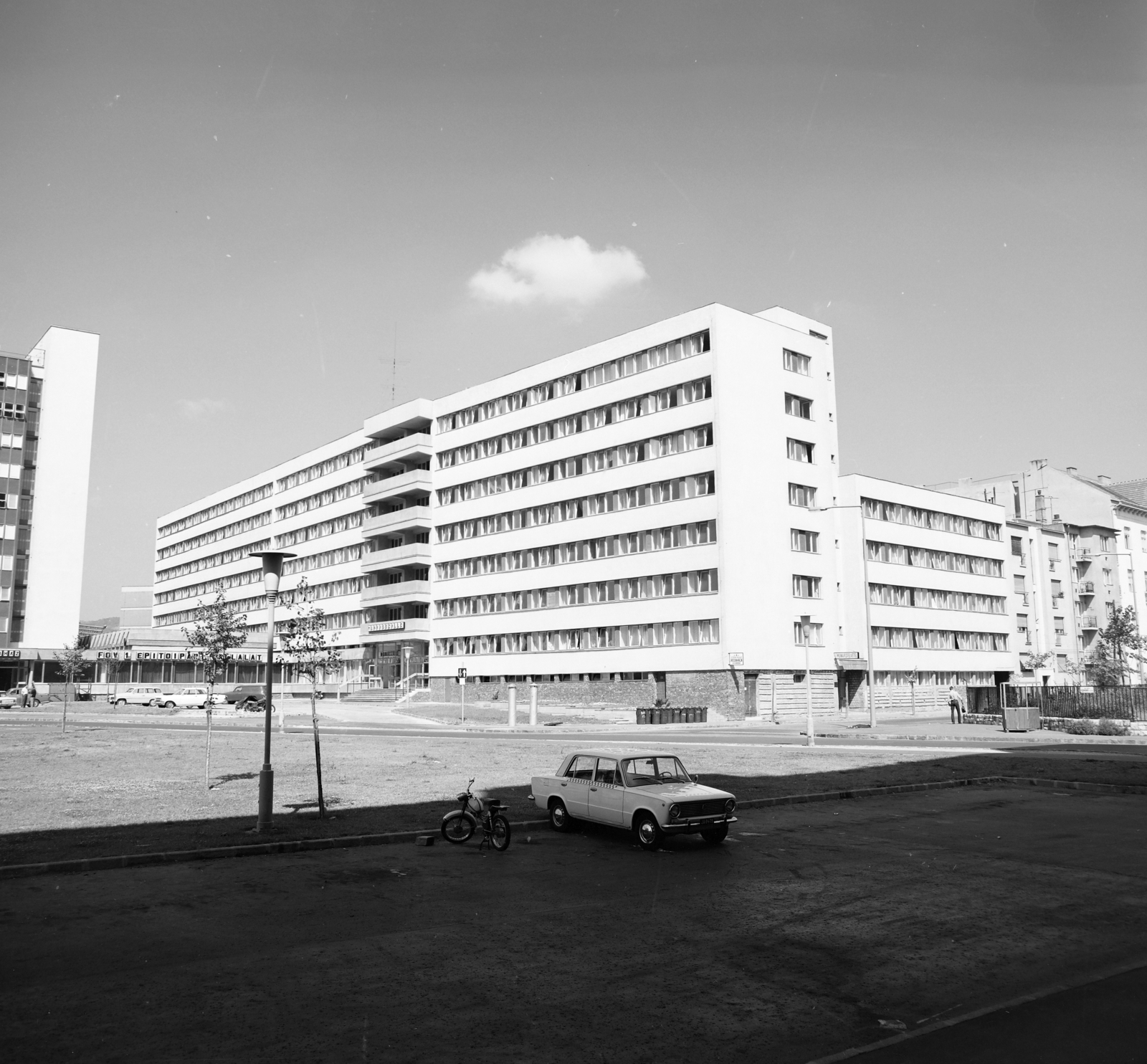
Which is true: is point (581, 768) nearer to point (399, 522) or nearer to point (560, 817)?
point (560, 817)

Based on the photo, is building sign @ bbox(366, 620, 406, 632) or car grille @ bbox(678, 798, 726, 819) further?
building sign @ bbox(366, 620, 406, 632)

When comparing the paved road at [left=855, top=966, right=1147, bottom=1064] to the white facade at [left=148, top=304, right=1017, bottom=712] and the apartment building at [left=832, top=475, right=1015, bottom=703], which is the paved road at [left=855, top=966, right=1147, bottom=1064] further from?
the apartment building at [left=832, top=475, right=1015, bottom=703]

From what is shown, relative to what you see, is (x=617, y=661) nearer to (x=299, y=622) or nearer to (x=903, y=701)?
(x=903, y=701)

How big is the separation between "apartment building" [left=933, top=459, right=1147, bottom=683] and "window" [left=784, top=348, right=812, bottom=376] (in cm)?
3689

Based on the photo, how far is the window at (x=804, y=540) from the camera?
61.1 m

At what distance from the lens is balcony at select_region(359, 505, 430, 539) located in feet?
266

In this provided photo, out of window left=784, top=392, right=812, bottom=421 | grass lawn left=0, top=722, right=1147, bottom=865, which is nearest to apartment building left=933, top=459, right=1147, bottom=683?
window left=784, top=392, right=812, bottom=421

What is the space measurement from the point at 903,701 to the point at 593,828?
54139 mm

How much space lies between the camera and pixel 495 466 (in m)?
74.8

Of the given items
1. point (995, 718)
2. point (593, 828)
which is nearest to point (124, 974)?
point (593, 828)

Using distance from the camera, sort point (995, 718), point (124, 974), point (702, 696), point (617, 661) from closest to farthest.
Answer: point (124, 974) < point (995, 718) < point (702, 696) < point (617, 661)

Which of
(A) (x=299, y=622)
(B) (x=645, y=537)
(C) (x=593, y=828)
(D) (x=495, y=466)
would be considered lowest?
(C) (x=593, y=828)

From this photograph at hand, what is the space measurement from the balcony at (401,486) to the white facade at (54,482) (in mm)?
34372

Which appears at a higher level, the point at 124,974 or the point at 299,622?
the point at 299,622
